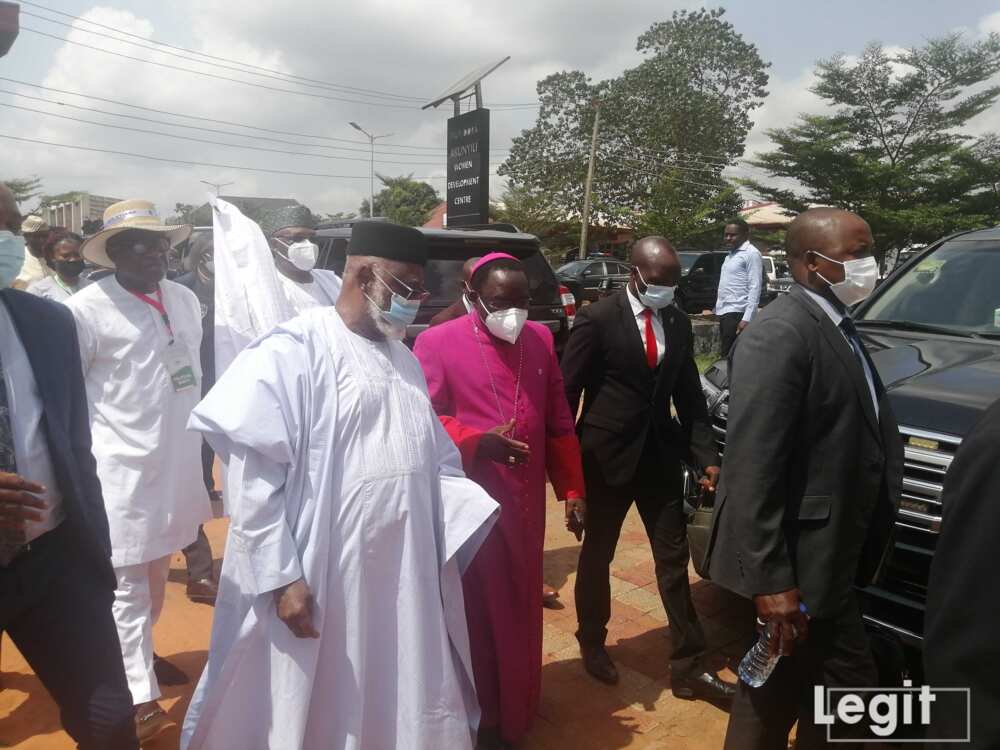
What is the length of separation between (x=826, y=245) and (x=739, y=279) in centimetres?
676

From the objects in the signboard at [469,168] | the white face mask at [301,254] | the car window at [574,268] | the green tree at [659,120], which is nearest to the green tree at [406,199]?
the green tree at [659,120]

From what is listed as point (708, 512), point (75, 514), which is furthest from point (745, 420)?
point (75, 514)

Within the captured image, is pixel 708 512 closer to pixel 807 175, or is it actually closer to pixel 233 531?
pixel 233 531

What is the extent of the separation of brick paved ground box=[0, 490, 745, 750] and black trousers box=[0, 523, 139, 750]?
41.1 inches

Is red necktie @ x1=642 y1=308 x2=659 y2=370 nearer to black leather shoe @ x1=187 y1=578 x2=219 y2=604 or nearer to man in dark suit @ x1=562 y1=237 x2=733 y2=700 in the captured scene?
man in dark suit @ x1=562 y1=237 x2=733 y2=700

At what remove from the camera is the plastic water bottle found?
230 cm

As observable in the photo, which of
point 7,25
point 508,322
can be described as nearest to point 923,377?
point 508,322

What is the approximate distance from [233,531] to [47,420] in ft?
2.05

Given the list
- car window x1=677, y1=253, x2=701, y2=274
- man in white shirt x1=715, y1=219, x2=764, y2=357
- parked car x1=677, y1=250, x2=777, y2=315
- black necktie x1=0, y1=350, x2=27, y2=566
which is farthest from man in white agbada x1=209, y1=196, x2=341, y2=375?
car window x1=677, y1=253, x2=701, y2=274

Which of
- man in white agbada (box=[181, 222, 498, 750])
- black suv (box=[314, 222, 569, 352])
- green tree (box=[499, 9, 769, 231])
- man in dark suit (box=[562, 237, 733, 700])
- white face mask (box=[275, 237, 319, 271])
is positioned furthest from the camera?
green tree (box=[499, 9, 769, 231])

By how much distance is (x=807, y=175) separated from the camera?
76.9 ft

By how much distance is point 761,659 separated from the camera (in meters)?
2.38

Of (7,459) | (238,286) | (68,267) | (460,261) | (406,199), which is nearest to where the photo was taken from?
(7,459)

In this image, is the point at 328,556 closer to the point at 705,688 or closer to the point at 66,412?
the point at 66,412
